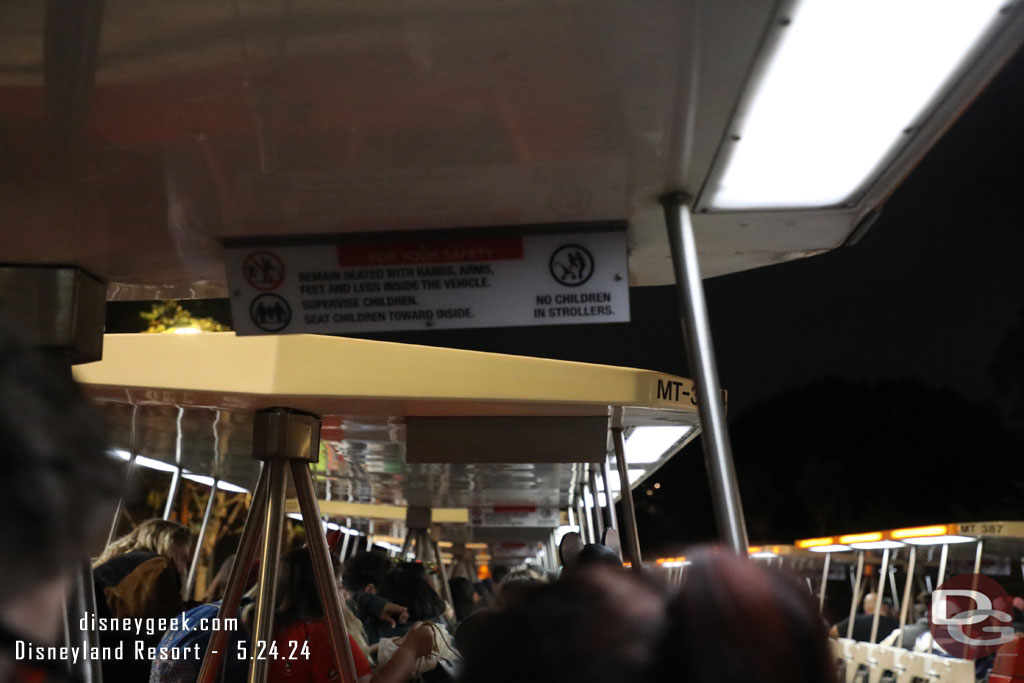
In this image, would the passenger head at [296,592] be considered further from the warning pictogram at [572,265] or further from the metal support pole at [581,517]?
the metal support pole at [581,517]

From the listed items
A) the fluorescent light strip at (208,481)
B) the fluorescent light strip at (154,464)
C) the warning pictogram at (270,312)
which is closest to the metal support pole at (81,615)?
the warning pictogram at (270,312)

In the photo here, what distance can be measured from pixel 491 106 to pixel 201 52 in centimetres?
68

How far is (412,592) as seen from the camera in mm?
7180

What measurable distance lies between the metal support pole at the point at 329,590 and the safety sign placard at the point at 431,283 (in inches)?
59.8

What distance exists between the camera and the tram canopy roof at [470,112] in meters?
2.11

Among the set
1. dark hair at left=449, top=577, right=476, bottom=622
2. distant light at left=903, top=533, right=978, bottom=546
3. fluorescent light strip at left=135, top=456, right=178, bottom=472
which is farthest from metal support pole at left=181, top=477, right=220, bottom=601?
distant light at left=903, top=533, right=978, bottom=546

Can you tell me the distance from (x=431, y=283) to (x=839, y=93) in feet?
4.92

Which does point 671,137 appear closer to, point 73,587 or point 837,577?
point 73,587

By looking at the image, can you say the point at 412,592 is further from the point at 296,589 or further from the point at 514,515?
the point at 514,515

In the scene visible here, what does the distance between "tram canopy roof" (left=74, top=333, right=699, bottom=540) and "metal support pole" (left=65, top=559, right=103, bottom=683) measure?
1489 mm

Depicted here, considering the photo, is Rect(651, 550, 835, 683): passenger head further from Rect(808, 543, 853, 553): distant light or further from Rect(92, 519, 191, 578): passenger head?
Rect(808, 543, 853, 553): distant light

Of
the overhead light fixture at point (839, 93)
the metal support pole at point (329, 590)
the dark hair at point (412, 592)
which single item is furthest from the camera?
the dark hair at point (412, 592)

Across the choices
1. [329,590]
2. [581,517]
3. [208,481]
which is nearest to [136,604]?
[329,590]

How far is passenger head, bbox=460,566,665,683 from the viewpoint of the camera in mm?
1188
